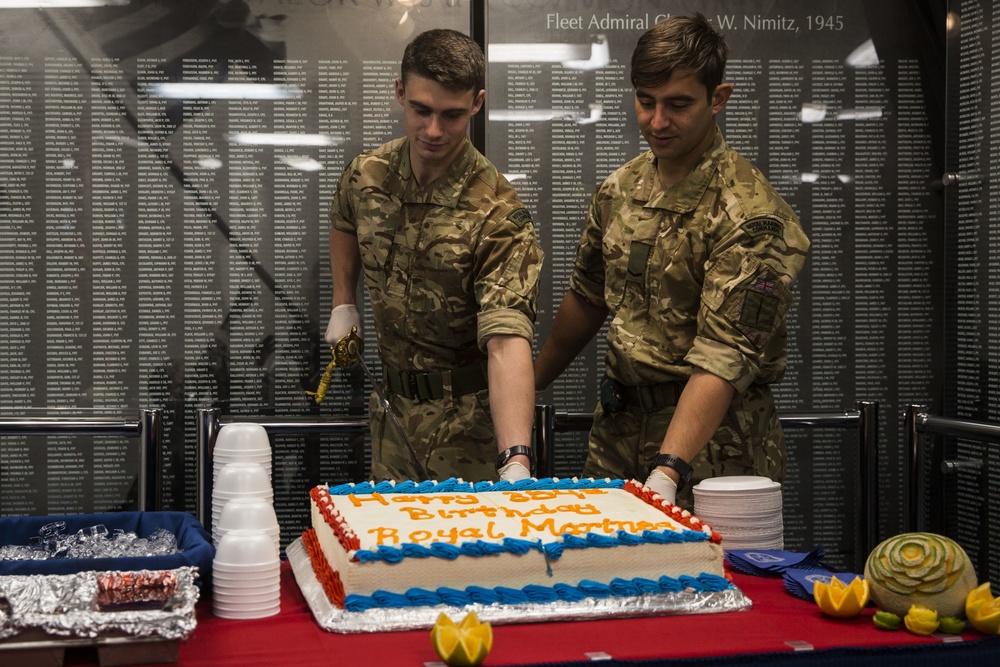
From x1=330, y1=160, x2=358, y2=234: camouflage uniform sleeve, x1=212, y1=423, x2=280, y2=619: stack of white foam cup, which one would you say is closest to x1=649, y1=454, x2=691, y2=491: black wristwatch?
x1=212, y1=423, x2=280, y2=619: stack of white foam cup

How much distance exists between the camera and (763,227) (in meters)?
2.31

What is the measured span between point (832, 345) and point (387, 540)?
214 centimetres

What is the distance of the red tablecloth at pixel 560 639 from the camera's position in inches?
52.9

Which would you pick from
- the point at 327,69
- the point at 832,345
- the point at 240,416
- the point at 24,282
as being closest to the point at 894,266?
the point at 832,345

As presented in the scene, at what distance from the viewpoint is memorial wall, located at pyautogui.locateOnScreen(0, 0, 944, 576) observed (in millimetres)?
3037

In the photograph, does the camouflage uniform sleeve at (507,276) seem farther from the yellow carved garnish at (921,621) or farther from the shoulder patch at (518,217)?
the yellow carved garnish at (921,621)

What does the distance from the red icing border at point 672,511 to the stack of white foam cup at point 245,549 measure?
65 cm

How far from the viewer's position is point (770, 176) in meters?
3.22

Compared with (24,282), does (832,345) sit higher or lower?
lower

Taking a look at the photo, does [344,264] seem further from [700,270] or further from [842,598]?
[842,598]

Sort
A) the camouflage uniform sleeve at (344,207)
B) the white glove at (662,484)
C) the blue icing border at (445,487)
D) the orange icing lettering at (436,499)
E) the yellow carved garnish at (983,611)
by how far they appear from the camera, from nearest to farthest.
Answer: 1. the yellow carved garnish at (983,611)
2. the orange icing lettering at (436,499)
3. the blue icing border at (445,487)
4. the white glove at (662,484)
5. the camouflage uniform sleeve at (344,207)

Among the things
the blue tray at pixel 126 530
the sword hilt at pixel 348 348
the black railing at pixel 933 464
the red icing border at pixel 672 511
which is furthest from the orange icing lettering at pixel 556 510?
the black railing at pixel 933 464

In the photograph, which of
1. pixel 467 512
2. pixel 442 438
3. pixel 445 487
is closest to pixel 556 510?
pixel 467 512

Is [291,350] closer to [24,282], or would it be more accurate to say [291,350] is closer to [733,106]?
[24,282]
